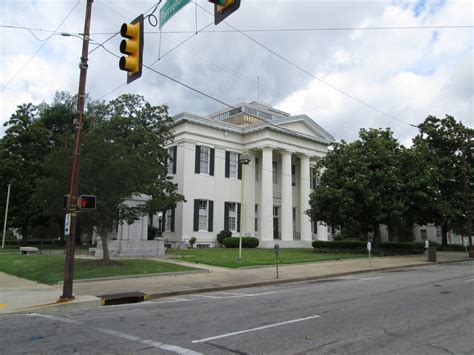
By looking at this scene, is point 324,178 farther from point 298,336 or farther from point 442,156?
point 298,336

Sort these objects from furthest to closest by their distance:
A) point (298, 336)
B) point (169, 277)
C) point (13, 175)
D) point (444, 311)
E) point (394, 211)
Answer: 1. point (13, 175)
2. point (394, 211)
3. point (169, 277)
4. point (444, 311)
5. point (298, 336)

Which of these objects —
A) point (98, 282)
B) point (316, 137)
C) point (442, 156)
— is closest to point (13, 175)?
point (98, 282)

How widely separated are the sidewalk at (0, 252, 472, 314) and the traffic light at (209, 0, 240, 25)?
8224mm

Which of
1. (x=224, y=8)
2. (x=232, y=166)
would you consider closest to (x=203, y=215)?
(x=232, y=166)

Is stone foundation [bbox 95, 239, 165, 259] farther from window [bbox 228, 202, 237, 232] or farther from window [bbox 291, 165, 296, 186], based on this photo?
window [bbox 291, 165, 296, 186]

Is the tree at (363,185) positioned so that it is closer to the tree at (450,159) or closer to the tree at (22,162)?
the tree at (450,159)

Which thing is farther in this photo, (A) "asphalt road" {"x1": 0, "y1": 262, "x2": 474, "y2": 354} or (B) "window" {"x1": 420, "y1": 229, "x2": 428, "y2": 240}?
(B) "window" {"x1": 420, "y1": 229, "x2": 428, "y2": 240}

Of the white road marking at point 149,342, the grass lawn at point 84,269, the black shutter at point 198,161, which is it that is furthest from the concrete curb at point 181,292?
the black shutter at point 198,161

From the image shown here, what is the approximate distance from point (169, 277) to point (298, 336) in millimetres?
10480

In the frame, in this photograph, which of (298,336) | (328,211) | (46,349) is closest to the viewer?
(46,349)

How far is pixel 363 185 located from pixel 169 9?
71.1 ft

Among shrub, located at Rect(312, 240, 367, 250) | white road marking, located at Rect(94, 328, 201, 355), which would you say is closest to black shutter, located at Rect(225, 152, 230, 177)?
shrub, located at Rect(312, 240, 367, 250)

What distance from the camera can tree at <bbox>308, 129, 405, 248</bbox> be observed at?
28.5 meters

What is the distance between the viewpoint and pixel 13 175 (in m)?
34.6
